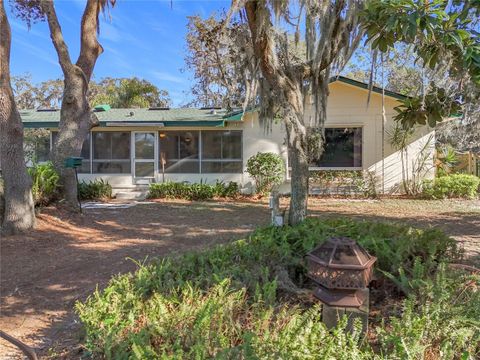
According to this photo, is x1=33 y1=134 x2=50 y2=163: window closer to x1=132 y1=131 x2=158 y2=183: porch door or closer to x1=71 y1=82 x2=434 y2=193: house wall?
x1=132 y1=131 x2=158 y2=183: porch door

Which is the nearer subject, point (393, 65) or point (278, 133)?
point (278, 133)

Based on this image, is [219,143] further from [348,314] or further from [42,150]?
[348,314]

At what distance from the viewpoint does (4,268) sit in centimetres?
551

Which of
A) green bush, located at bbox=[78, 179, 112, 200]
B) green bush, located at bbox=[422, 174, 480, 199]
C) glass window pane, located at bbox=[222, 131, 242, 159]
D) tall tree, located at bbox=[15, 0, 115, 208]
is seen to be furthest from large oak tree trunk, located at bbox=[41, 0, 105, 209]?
green bush, located at bbox=[422, 174, 480, 199]

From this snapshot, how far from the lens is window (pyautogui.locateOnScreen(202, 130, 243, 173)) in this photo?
15.0 metres

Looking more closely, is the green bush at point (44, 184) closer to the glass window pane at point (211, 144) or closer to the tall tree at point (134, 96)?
the glass window pane at point (211, 144)

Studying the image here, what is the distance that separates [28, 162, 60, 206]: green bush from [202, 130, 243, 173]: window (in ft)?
21.4

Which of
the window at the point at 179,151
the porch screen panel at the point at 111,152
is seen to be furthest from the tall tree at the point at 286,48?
the porch screen panel at the point at 111,152

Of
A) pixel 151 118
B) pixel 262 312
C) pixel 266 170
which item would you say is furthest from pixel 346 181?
pixel 262 312

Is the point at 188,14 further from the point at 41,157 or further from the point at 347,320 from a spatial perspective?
the point at 347,320

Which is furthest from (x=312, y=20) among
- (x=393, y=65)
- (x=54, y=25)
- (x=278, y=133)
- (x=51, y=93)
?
(x=51, y=93)

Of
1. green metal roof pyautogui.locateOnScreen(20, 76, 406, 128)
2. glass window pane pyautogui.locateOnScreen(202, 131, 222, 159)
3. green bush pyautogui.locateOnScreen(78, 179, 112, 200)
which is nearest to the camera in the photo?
green bush pyautogui.locateOnScreen(78, 179, 112, 200)

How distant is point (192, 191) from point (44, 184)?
560cm

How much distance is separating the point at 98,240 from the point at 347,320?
5.71 metres
